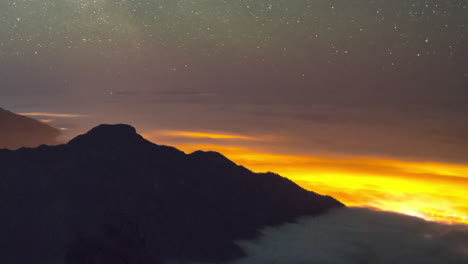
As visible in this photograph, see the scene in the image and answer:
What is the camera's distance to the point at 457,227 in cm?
18712

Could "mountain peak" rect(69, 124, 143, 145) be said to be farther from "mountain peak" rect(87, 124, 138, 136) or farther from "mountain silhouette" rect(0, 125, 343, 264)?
"mountain silhouette" rect(0, 125, 343, 264)

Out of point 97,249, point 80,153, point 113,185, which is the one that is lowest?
point 97,249

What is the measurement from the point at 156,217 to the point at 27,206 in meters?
33.1

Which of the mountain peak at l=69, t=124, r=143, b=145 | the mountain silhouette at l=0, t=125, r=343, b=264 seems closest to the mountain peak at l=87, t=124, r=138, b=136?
the mountain peak at l=69, t=124, r=143, b=145

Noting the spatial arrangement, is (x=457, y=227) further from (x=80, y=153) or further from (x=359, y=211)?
(x=80, y=153)

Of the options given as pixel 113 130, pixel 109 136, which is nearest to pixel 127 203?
pixel 109 136

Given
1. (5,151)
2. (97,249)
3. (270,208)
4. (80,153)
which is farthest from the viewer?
(270,208)

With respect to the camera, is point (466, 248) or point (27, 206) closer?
point (27, 206)

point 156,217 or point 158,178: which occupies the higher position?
point 158,178

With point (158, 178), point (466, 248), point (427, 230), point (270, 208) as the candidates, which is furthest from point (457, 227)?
point (158, 178)

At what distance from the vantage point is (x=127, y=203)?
116062 millimetres

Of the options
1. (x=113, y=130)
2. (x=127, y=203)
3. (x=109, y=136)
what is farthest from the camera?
(x=113, y=130)

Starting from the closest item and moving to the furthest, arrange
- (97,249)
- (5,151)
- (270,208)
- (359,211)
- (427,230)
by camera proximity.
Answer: (97,249)
(5,151)
(270,208)
(427,230)
(359,211)

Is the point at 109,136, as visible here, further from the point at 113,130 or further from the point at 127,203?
the point at 127,203
